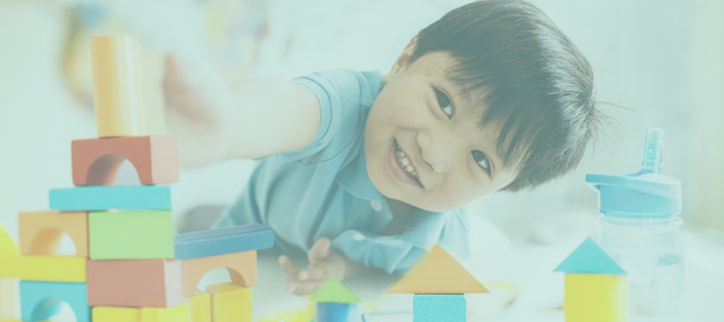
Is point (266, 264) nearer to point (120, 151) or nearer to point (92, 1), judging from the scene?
point (120, 151)

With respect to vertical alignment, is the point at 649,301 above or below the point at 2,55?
below

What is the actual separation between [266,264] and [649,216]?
1.49ft

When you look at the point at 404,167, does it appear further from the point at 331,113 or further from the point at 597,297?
the point at 597,297

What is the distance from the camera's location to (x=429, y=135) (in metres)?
0.85

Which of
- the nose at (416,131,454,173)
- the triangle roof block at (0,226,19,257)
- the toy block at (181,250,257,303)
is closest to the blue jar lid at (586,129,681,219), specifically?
the nose at (416,131,454,173)

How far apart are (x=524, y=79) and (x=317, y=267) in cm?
34

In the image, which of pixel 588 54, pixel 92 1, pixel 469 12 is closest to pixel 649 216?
pixel 588 54

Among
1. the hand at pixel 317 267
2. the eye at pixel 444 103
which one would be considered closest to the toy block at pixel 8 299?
the hand at pixel 317 267

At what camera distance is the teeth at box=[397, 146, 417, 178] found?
2.83 feet

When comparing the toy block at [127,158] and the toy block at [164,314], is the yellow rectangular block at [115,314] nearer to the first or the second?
the toy block at [164,314]

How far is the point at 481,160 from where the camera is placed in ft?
2.77

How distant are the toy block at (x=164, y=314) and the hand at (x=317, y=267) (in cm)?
19

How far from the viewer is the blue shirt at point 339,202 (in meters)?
0.88

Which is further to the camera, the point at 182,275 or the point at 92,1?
the point at 92,1
